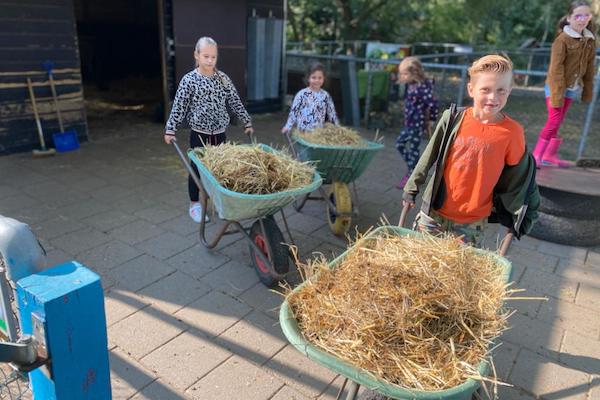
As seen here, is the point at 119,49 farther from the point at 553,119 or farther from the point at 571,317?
the point at 571,317

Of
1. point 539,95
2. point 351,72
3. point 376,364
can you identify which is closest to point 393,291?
point 376,364

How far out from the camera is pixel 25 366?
4.00ft

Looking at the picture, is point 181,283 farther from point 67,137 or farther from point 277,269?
point 67,137

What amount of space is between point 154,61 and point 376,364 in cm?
1217

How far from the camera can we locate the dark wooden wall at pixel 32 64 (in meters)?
5.68

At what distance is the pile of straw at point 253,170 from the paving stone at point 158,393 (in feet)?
3.85

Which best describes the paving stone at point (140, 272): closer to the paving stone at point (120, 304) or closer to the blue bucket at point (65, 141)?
the paving stone at point (120, 304)

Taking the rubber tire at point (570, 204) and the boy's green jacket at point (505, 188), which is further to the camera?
the rubber tire at point (570, 204)

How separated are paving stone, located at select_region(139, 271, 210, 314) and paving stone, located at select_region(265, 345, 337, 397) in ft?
2.60

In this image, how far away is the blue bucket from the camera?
20.3 feet

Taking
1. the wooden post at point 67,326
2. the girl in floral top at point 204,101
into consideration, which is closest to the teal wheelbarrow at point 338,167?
the girl in floral top at point 204,101

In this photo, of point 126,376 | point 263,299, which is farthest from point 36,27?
point 126,376

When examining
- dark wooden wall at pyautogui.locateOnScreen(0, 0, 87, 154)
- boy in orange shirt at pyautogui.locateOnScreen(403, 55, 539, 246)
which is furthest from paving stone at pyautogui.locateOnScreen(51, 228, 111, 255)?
dark wooden wall at pyautogui.locateOnScreen(0, 0, 87, 154)

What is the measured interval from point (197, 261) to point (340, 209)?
125cm
